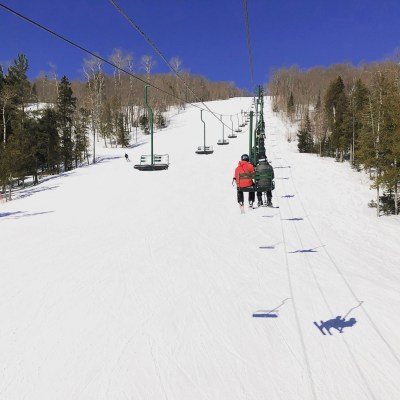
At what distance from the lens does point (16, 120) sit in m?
40.5

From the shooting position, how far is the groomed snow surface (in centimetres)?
543

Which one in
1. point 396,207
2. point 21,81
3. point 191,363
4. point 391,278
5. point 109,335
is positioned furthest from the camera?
point 21,81

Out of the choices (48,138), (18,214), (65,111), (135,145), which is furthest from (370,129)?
(135,145)

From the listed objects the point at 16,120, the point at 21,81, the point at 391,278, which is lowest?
→ the point at 391,278

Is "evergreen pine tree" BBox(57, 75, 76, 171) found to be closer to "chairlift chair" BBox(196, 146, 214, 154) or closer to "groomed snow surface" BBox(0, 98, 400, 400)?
"chairlift chair" BBox(196, 146, 214, 154)

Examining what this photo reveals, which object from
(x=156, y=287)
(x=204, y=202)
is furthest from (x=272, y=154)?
(x=156, y=287)

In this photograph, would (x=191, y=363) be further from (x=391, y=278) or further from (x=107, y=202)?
(x=107, y=202)

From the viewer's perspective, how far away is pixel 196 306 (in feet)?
25.8

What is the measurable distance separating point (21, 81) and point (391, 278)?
56582 millimetres

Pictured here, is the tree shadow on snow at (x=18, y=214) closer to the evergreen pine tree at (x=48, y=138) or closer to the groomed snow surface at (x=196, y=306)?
the groomed snow surface at (x=196, y=306)

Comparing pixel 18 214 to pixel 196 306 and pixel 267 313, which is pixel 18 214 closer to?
pixel 196 306

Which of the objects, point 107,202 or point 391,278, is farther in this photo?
point 107,202

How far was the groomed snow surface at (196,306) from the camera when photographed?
5434 millimetres

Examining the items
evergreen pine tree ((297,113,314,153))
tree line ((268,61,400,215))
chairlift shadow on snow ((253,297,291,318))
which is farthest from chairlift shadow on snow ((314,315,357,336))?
evergreen pine tree ((297,113,314,153))
